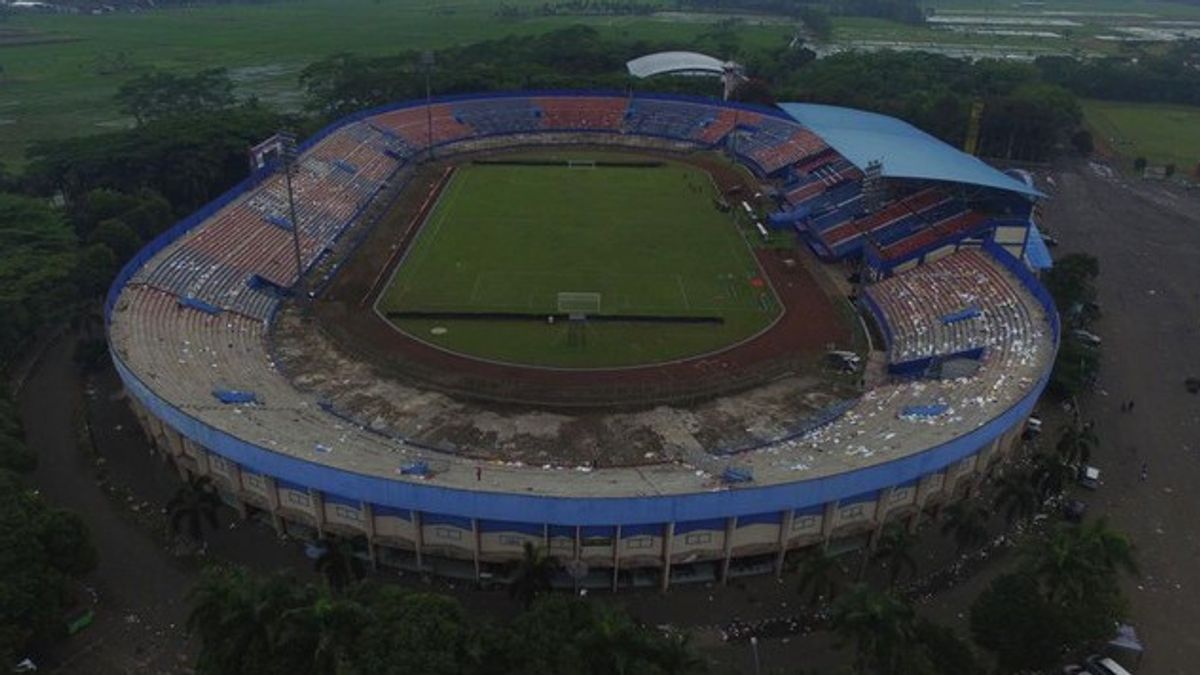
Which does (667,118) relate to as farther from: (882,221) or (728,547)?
(728,547)

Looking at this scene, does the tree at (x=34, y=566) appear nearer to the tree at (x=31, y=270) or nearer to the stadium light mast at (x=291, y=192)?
the tree at (x=31, y=270)

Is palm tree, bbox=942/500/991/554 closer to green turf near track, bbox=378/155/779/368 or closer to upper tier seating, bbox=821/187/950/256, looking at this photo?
green turf near track, bbox=378/155/779/368

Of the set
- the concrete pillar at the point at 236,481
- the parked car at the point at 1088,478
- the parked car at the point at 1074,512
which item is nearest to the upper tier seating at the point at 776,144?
the parked car at the point at 1088,478

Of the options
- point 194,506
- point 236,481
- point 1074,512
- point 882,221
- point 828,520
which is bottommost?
point 1074,512

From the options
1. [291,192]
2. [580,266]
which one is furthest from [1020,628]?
[291,192]

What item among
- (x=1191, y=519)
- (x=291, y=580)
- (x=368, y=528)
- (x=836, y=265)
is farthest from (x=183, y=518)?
(x=836, y=265)

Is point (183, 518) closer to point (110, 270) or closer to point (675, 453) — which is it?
point (675, 453)
